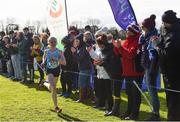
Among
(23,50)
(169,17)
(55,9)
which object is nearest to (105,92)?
(169,17)

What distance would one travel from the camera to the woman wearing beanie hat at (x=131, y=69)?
901cm

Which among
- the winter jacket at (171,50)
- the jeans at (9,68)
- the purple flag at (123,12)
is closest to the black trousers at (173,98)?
the winter jacket at (171,50)

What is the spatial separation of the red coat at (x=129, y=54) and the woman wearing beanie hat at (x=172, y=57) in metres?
1.52

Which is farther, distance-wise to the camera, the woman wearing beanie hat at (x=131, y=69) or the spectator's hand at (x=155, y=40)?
the woman wearing beanie hat at (x=131, y=69)

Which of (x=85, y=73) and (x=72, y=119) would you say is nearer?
(x=72, y=119)

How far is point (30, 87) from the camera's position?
14.6 m

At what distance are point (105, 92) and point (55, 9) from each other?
5715 millimetres

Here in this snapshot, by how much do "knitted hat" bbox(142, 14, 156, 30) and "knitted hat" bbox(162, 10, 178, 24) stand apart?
1.04 metres

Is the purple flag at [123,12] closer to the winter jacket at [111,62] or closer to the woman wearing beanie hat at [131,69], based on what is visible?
the winter jacket at [111,62]

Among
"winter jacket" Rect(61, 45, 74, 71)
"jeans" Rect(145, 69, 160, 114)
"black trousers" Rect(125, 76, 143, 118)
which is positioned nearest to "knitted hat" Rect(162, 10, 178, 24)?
"jeans" Rect(145, 69, 160, 114)

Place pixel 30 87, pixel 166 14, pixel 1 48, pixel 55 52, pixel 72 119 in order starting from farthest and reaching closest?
pixel 1 48 < pixel 30 87 < pixel 55 52 < pixel 72 119 < pixel 166 14

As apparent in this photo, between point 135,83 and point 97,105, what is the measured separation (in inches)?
74.8

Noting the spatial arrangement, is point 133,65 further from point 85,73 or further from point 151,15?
point 85,73

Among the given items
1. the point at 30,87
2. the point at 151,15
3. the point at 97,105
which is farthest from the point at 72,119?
the point at 30,87
